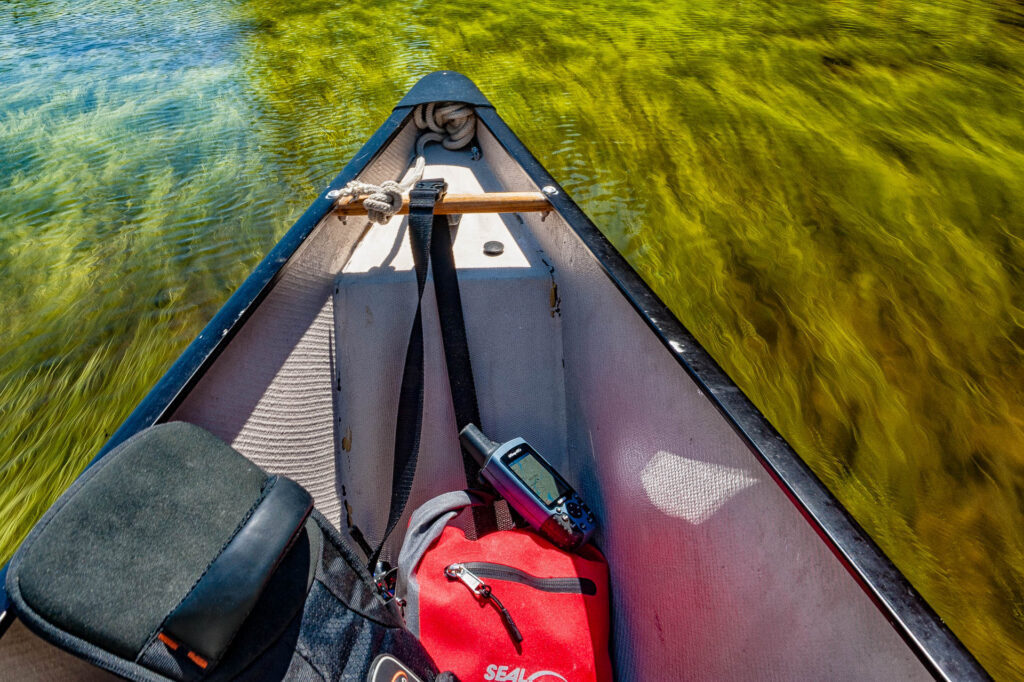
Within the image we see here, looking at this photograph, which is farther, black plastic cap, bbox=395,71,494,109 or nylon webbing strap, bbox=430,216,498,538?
black plastic cap, bbox=395,71,494,109

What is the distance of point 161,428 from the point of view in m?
0.92

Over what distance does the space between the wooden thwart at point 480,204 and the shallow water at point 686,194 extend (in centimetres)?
164

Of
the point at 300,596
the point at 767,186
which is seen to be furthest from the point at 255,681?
the point at 767,186

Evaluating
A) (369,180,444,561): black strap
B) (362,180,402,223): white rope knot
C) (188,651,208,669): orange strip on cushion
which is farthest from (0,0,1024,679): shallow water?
(188,651,208,669): orange strip on cushion

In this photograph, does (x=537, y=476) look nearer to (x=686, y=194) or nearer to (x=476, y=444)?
(x=476, y=444)

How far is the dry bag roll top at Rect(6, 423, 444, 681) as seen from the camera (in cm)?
72

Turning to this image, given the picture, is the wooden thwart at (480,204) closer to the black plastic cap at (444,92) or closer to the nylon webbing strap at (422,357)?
the nylon webbing strap at (422,357)

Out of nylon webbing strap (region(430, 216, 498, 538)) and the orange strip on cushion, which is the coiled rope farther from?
the orange strip on cushion

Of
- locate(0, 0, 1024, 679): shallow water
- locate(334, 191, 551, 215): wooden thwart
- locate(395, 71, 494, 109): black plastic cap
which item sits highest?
locate(395, 71, 494, 109): black plastic cap

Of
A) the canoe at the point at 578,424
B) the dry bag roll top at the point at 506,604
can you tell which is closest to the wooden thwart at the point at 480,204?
the canoe at the point at 578,424

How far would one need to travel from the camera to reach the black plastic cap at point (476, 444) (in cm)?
156

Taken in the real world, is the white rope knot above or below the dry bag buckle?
above

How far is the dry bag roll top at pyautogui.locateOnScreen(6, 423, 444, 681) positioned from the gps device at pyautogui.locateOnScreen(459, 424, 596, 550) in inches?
20.8

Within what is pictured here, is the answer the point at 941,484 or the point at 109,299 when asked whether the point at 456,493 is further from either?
the point at 109,299
